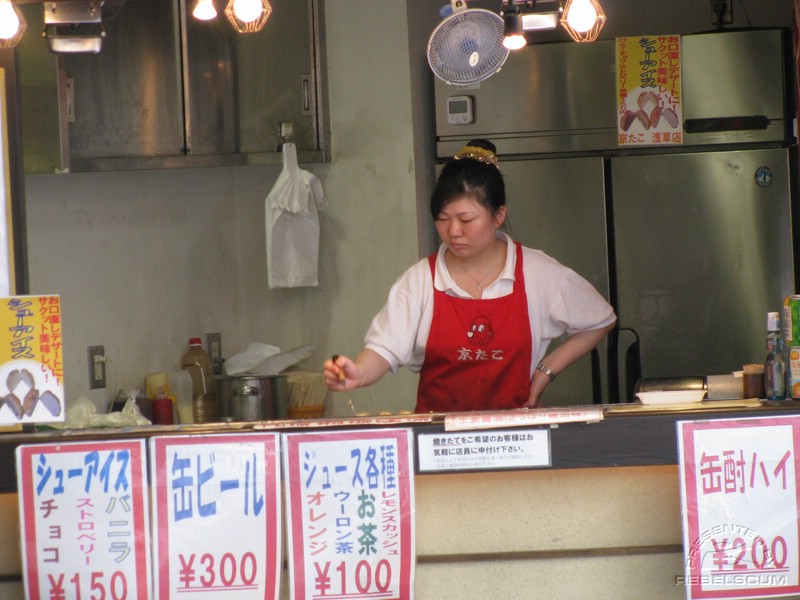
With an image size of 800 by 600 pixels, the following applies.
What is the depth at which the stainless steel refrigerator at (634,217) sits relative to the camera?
4719mm

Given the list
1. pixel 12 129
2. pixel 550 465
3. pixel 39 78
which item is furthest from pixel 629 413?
pixel 39 78

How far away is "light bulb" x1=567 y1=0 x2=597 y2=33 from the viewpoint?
288cm

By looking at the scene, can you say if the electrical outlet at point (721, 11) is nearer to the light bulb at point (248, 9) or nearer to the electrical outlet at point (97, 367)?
the light bulb at point (248, 9)

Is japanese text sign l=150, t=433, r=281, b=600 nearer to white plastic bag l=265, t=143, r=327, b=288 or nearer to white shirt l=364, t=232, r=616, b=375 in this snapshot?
white shirt l=364, t=232, r=616, b=375

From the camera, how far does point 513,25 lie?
2814 millimetres

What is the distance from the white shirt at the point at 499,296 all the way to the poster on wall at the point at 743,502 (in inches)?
36.8

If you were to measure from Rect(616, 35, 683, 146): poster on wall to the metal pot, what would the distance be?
6.10 feet

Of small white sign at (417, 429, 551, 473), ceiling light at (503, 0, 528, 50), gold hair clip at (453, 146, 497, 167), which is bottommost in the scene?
small white sign at (417, 429, 551, 473)

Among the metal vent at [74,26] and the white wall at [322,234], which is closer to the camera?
the metal vent at [74,26]

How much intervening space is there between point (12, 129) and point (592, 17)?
5.04ft

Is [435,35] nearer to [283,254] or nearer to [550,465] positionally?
[550,465]

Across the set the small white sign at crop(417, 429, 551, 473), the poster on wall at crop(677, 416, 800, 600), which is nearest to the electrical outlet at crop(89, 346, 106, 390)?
the small white sign at crop(417, 429, 551, 473)

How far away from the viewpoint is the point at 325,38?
15.2 ft

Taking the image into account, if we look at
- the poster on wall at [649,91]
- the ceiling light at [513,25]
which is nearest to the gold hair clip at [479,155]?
the ceiling light at [513,25]
